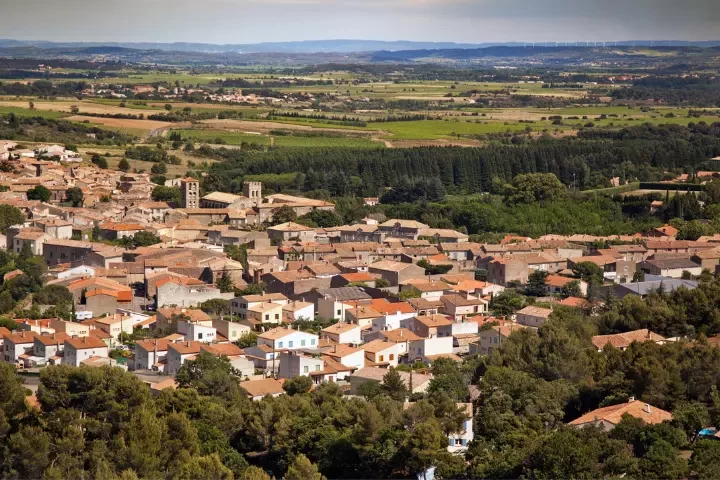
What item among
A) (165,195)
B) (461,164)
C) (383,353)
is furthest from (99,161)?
(383,353)

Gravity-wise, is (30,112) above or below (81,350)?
below

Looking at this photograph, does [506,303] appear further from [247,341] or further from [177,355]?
[177,355]

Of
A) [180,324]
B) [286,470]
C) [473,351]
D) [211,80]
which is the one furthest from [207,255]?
[211,80]

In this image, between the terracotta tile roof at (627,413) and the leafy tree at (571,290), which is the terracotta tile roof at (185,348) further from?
the leafy tree at (571,290)

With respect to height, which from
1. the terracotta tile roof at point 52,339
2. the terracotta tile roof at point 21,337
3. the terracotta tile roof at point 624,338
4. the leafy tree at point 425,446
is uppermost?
the leafy tree at point 425,446

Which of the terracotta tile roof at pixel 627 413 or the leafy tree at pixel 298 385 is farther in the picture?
the leafy tree at pixel 298 385

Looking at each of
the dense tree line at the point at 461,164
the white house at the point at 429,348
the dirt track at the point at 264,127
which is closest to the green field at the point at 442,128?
the dirt track at the point at 264,127

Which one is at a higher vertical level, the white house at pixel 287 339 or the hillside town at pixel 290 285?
the white house at pixel 287 339

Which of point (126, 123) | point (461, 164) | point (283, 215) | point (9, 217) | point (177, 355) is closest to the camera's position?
point (177, 355)
